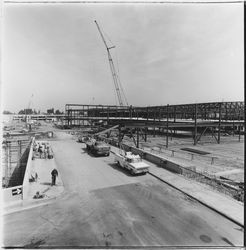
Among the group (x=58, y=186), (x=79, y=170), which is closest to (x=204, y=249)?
(x=58, y=186)

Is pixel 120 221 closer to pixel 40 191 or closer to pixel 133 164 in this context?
pixel 40 191

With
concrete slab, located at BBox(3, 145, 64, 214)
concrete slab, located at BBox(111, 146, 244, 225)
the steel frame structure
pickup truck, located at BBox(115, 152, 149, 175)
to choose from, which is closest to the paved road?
concrete slab, located at BBox(3, 145, 64, 214)

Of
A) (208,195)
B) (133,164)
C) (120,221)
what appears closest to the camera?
(120,221)

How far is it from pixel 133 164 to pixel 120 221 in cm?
A: 779

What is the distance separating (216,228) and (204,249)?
122 inches

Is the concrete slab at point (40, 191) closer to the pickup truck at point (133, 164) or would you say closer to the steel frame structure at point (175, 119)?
the pickup truck at point (133, 164)

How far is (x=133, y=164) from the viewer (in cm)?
1730

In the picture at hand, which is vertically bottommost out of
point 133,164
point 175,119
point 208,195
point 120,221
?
point 120,221

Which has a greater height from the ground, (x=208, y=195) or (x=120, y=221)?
(x=208, y=195)

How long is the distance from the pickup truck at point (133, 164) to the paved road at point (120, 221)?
87.2 inches

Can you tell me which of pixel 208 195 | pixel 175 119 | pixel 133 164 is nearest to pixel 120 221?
pixel 208 195

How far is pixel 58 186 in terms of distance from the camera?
14.2 meters

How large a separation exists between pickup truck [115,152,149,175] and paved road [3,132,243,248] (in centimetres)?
222

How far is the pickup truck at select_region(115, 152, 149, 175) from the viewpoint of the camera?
16.8 metres
